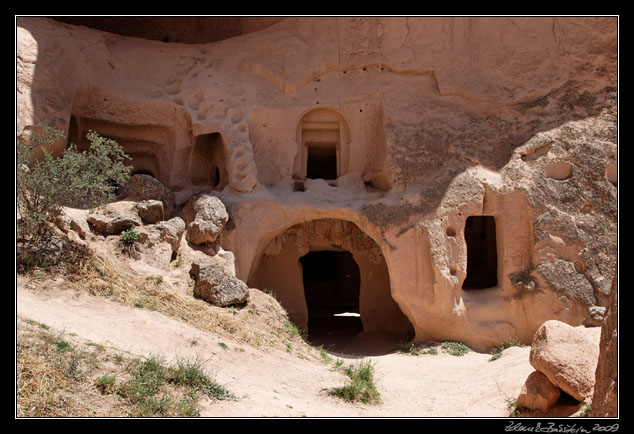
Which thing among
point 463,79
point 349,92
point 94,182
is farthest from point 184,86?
point 463,79

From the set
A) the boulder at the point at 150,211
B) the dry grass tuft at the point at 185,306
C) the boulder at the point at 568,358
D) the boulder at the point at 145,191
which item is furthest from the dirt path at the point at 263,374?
the boulder at the point at 145,191

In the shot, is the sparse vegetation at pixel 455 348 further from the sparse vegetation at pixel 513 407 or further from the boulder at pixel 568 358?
the boulder at pixel 568 358

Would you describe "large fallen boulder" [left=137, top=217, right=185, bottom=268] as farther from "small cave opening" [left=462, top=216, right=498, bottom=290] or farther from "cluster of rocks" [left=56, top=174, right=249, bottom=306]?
"small cave opening" [left=462, top=216, right=498, bottom=290]

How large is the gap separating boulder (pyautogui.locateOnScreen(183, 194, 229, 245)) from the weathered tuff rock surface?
0.36 m

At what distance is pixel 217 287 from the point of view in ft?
30.2

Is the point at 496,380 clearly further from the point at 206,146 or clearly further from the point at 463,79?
the point at 206,146

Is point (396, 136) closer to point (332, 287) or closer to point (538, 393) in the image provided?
point (538, 393)

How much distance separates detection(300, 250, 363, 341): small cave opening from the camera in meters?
16.8

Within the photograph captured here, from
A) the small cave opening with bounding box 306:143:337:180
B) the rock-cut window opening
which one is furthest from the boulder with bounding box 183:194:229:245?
the small cave opening with bounding box 306:143:337:180

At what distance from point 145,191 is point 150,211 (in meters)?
0.93

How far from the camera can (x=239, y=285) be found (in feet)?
31.0

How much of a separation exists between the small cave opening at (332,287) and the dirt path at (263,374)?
7.63 metres

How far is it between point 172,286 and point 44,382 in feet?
13.8

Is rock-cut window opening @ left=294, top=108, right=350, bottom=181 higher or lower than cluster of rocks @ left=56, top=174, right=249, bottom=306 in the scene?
higher
